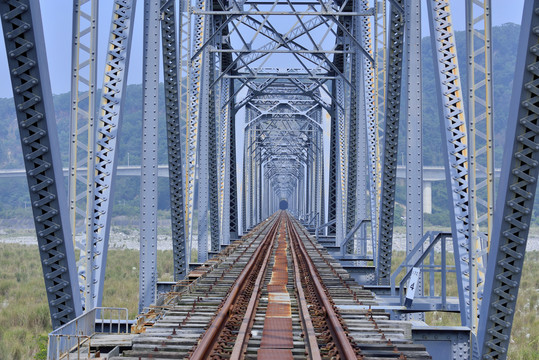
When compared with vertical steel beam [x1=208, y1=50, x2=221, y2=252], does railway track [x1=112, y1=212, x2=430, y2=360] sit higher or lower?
lower

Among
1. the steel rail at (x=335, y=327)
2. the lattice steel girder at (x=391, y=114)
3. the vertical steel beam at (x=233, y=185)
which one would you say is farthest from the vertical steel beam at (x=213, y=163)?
the steel rail at (x=335, y=327)

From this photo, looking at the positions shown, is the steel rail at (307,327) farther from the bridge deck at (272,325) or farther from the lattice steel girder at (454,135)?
the lattice steel girder at (454,135)

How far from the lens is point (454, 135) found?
8.38 m

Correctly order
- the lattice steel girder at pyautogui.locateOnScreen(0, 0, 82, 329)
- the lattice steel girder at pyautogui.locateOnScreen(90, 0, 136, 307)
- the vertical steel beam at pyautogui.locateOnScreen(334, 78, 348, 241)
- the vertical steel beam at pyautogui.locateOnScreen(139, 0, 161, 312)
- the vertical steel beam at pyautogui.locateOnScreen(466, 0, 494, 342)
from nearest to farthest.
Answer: the lattice steel girder at pyautogui.locateOnScreen(0, 0, 82, 329)
the vertical steel beam at pyautogui.locateOnScreen(466, 0, 494, 342)
the lattice steel girder at pyautogui.locateOnScreen(90, 0, 136, 307)
the vertical steel beam at pyautogui.locateOnScreen(139, 0, 161, 312)
the vertical steel beam at pyautogui.locateOnScreen(334, 78, 348, 241)

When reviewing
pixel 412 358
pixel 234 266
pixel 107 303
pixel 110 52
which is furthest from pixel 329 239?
pixel 412 358

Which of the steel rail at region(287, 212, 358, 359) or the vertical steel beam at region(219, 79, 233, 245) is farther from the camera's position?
the vertical steel beam at region(219, 79, 233, 245)

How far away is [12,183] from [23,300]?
343ft

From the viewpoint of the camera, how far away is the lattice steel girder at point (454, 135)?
7.99m

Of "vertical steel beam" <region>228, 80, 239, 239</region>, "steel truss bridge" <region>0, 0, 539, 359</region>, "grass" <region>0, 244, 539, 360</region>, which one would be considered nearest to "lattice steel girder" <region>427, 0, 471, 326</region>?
"steel truss bridge" <region>0, 0, 539, 359</region>

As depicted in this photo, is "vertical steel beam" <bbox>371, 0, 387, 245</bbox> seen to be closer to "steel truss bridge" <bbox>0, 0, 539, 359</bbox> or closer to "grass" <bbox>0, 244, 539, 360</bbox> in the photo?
"steel truss bridge" <bbox>0, 0, 539, 359</bbox>

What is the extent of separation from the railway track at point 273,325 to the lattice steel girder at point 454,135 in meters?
1.12

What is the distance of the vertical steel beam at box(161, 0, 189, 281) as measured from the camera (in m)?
13.2

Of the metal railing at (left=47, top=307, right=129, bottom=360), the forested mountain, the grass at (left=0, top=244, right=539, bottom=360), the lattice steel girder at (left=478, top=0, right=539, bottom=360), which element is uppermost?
the forested mountain

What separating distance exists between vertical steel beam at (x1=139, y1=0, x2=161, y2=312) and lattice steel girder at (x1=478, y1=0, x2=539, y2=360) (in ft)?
21.8
